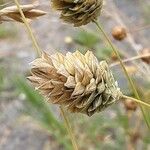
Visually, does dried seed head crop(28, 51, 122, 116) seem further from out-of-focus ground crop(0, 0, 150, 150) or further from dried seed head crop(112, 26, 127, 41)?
out-of-focus ground crop(0, 0, 150, 150)

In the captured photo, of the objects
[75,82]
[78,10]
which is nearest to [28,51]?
[78,10]

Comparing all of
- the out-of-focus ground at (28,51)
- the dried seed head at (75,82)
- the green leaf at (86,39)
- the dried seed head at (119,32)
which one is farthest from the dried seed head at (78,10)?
the green leaf at (86,39)

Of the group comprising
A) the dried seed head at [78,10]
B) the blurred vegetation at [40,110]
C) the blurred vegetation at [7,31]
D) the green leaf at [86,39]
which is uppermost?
the blurred vegetation at [7,31]

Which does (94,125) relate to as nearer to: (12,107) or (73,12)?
(12,107)

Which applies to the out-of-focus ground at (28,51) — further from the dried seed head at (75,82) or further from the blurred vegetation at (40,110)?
the dried seed head at (75,82)

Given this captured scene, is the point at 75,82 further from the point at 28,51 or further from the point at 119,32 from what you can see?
the point at 28,51

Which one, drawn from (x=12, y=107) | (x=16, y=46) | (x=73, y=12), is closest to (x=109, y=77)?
(x=73, y=12)
